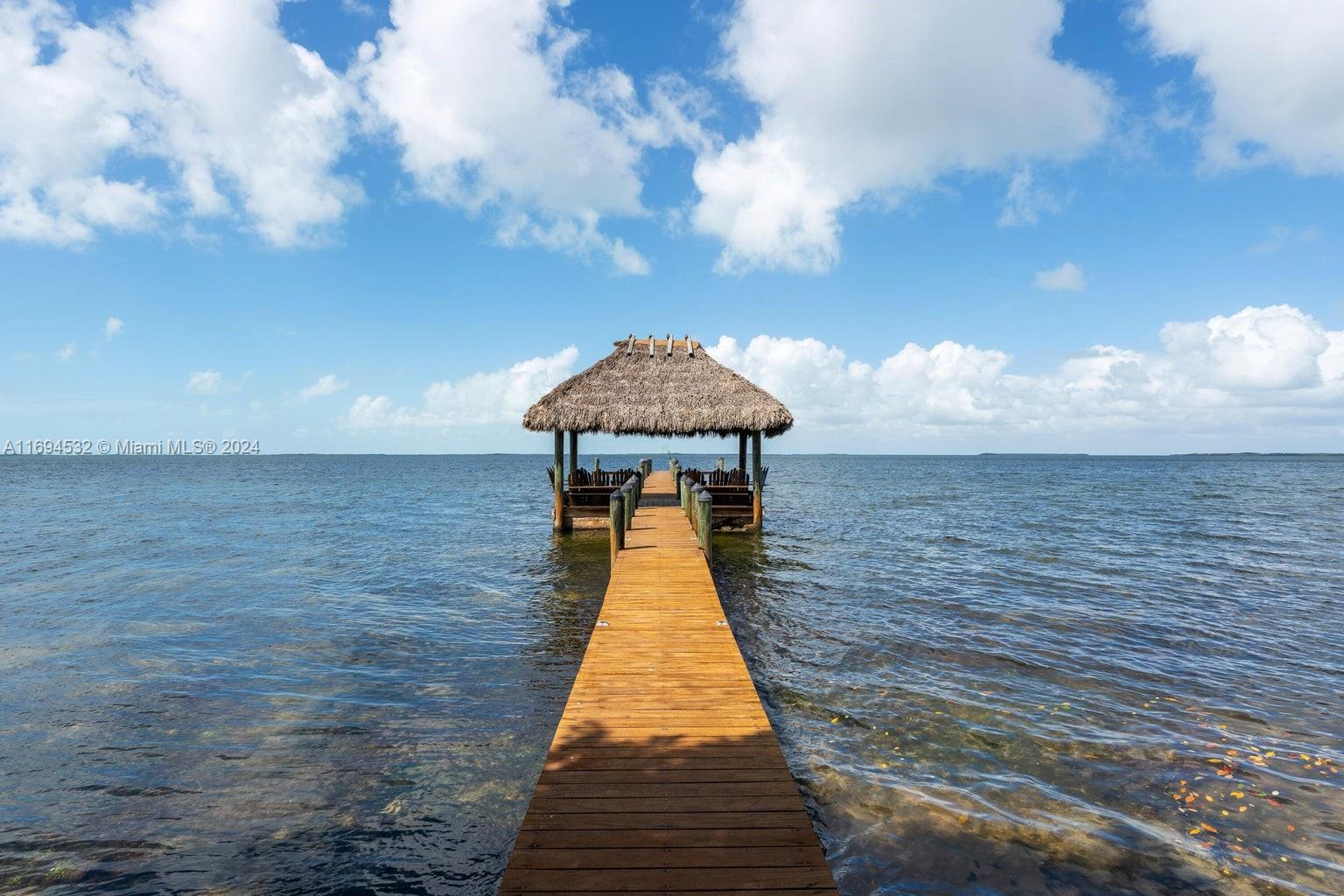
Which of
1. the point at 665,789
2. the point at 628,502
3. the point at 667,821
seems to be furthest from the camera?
the point at 628,502

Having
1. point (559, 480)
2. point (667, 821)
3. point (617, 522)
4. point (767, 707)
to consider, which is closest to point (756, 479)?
point (559, 480)

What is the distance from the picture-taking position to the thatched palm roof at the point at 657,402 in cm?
1850

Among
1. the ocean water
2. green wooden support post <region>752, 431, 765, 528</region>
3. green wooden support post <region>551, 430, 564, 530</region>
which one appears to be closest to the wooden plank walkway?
the ocean water

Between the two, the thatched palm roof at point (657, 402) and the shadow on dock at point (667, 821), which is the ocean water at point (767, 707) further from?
the thatched palm roof at point (657, 402)

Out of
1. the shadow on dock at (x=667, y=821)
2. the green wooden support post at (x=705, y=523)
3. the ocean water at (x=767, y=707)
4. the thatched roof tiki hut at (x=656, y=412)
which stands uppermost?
the thatched roof tiki hut at (x=656, y=412)

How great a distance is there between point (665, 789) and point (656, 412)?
14.5 metres

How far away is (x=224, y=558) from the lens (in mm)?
19250

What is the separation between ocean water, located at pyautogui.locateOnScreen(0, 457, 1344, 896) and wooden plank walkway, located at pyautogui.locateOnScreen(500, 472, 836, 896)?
0.84 meters

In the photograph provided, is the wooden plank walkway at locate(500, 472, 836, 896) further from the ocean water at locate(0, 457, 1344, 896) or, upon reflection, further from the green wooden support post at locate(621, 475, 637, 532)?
the green wooden support post at locate(621, 475, 637, 532)

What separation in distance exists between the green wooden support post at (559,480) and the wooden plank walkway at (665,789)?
11.1 meters

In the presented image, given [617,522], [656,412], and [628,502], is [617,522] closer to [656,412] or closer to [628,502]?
[628,502]

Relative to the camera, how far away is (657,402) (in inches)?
749

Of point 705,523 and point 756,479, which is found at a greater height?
point 756,479

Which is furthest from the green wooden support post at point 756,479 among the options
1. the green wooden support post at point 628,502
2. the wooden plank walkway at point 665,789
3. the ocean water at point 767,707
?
the wooden plank walkway at point 665,789
